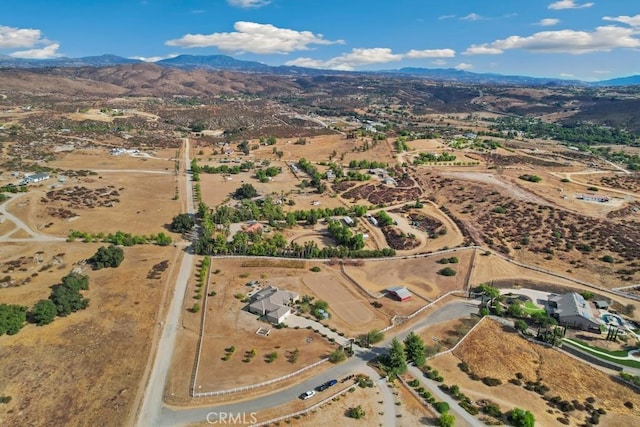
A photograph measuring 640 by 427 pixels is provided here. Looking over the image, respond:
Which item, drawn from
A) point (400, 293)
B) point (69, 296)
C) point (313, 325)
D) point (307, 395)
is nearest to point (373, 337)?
point (313, 325)

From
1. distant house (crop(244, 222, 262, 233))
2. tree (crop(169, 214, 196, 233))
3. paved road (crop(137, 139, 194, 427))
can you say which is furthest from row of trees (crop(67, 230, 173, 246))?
distant house (crop(244, 222, 262, 233))

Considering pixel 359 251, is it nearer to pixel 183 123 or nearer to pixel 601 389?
pixel 601 389

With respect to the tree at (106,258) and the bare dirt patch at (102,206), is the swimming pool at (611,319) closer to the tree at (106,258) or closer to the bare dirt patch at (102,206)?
the tree at (106,258)

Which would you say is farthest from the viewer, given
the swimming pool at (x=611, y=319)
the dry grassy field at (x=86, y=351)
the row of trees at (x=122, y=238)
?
the row of trees at (x=122, y=238)

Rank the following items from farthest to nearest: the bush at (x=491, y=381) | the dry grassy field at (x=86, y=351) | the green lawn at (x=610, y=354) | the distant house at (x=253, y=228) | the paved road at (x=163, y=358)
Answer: the distant house at (x=253, y=228) → the green lawn at (x=610, y=354) → the bush at (x=491, y=381) → the dry grassy field at (x=86, y=351) → the paved road at (x=163, y=358)

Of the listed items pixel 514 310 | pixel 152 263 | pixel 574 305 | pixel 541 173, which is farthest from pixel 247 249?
pixel 541 173

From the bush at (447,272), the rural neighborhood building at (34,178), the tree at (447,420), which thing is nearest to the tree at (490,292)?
the bush at (447,272)
